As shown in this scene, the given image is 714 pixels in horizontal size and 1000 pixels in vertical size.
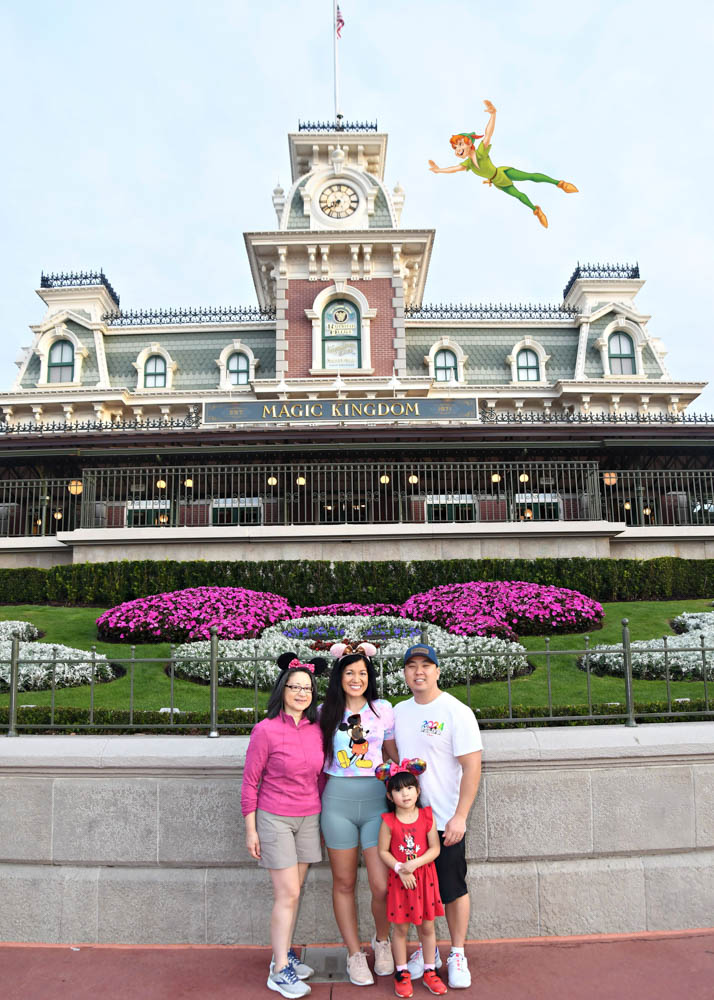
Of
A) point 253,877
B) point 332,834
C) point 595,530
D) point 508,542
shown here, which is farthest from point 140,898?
point 595,530

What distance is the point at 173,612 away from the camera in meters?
11.8

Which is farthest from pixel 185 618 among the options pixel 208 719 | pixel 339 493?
pixel 339 493

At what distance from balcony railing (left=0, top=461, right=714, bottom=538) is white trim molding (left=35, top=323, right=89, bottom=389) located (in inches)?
512

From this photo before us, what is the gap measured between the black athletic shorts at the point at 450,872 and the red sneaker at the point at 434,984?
395 millimetres

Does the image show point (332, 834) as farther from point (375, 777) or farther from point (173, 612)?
point (173, 612)

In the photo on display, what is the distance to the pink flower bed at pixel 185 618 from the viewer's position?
11.4 meters

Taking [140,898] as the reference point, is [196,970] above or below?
below

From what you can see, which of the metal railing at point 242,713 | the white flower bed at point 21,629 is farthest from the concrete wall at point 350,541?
the metal railing at point 242,713

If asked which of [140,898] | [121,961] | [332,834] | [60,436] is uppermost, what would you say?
[60,436]

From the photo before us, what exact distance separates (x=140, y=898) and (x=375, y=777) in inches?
82.5

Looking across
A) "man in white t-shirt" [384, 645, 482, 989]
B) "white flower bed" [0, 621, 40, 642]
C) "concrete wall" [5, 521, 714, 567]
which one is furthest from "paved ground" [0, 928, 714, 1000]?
"concrete wall" [5, 521, 714, 567]

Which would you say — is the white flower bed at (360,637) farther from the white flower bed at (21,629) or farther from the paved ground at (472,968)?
the white flower bed at (21,629)

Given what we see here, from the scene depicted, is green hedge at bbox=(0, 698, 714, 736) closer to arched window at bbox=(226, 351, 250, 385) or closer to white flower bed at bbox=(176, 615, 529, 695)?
white flower bed at bbox=(176, 615, 529, 695)

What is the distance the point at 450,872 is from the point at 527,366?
28.9 metres
